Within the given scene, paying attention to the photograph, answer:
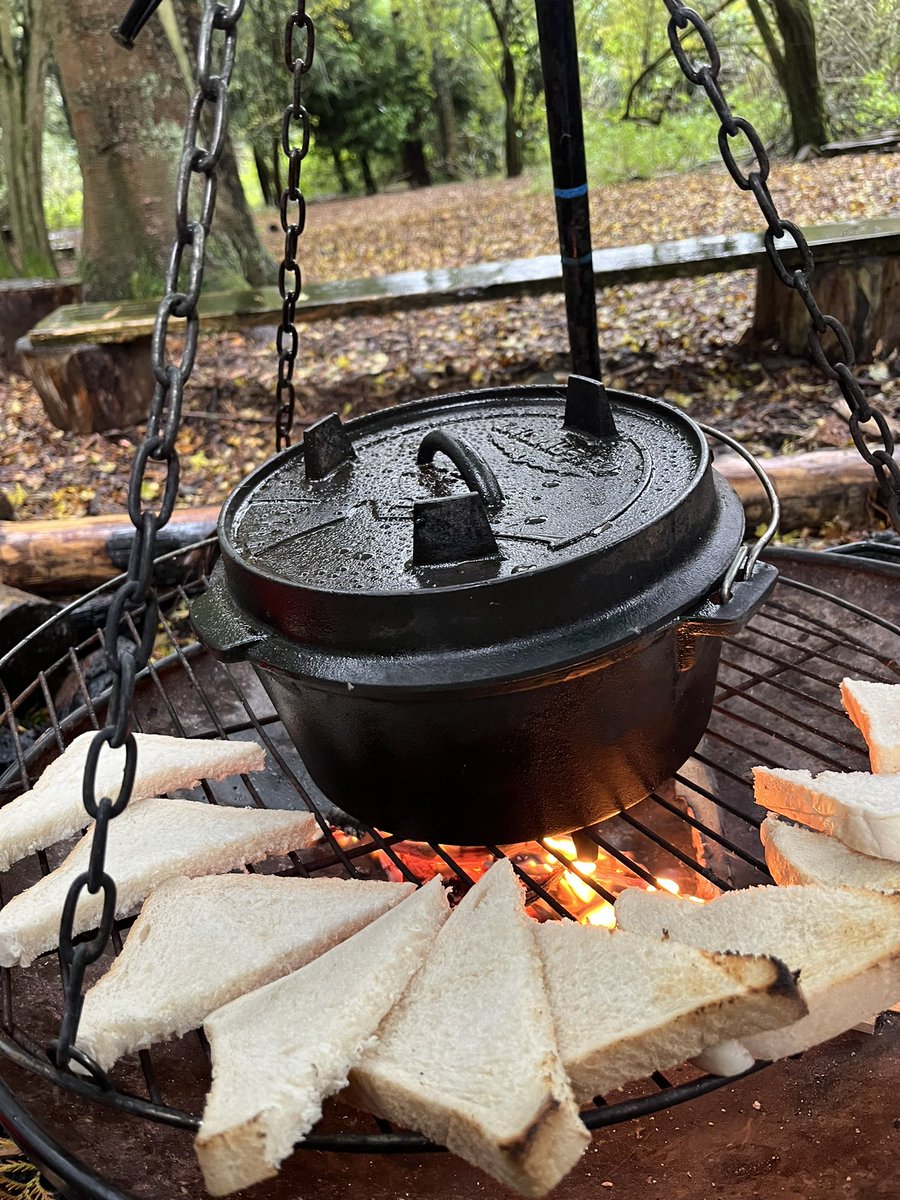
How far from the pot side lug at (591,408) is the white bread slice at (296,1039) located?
3.18 ft

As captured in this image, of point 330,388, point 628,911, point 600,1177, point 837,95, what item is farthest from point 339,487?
point 837,95

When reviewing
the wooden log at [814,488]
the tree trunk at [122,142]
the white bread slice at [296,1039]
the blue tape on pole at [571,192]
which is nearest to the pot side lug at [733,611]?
the white bread slice at [296,1039]

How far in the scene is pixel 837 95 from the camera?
27.4ft

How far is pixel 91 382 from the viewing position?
5477 millimetres

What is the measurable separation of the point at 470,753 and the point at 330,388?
14.9ft

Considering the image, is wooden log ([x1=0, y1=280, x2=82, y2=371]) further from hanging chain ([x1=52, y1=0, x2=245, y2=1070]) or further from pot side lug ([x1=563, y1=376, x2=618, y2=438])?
Answer: hanging chain ([x1=52, y1=0, x2=245, y2=1070])

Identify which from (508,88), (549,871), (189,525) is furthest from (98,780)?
(508,88)

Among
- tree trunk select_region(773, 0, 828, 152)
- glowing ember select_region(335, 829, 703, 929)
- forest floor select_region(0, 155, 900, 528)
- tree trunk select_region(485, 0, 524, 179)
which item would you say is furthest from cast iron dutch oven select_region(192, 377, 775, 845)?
tree trunk select_region(485, 0, 524, 179)

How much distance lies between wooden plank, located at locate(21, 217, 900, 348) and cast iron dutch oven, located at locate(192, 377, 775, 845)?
338cm

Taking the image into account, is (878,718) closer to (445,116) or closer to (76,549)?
(76,549)

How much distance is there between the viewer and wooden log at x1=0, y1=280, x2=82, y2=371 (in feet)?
→ 22.1

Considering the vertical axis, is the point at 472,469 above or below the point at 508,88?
below

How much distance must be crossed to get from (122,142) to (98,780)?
18.5 feet

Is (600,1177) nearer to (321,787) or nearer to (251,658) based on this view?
(321,787)
